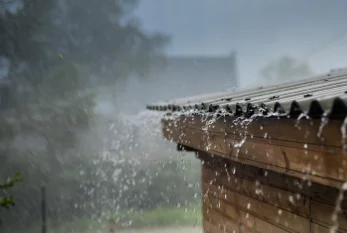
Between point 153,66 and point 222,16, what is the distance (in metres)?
19.2

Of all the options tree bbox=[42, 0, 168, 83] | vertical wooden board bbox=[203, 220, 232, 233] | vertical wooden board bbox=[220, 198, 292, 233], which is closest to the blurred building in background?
tree bbox=[42, 0, 168, 83]

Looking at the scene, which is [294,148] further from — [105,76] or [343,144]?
[105,76]

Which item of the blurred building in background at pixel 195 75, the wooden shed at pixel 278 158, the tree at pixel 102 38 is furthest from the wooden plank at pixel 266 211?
the blurred building in background at pixel 195 75

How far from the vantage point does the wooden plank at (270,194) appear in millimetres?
1934

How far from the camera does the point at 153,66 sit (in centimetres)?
2045

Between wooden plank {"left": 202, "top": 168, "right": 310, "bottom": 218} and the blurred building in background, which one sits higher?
the blurred building in background

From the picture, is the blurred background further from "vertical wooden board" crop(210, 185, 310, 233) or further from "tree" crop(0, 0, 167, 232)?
"vertical wooden board" crop(210, 185, 310, 233)

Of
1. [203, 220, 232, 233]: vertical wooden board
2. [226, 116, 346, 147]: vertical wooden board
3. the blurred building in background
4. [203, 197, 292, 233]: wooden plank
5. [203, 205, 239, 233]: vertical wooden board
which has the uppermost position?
the blurred building in background

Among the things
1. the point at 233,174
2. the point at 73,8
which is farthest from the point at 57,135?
the point at 233,174

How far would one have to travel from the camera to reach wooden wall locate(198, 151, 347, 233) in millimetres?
1760

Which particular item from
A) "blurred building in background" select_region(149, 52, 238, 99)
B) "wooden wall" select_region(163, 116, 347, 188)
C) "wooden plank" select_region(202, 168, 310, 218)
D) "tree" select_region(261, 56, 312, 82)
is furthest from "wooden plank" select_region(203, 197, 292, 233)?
"tree" select_region(261, 56, 312, 82)

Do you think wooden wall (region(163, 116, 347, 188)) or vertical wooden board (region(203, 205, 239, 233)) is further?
vertical wooden board (region(203, 205, 239, 233))

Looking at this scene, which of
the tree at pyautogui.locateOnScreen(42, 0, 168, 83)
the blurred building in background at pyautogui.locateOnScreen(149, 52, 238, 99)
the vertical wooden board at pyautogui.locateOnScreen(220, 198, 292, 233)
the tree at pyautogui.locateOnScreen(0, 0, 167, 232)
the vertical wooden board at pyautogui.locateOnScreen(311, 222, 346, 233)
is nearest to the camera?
the vertical wooden board at pyautogui.locateOnScreen(311, 222, 346, 233)

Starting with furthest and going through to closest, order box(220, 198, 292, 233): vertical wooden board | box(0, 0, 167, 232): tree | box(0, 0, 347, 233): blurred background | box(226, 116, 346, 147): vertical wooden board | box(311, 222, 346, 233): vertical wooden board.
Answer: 1. box(0, 0, 167, 232): tree
2. box(0, 0, 347, 233): blurred background
3. box(220, 198, 292, 233): vertical wooden board
4. box(311, 222, 346, 233): vertical wooden board
5. box(226, 116, 346, 147): vertical wooden board
